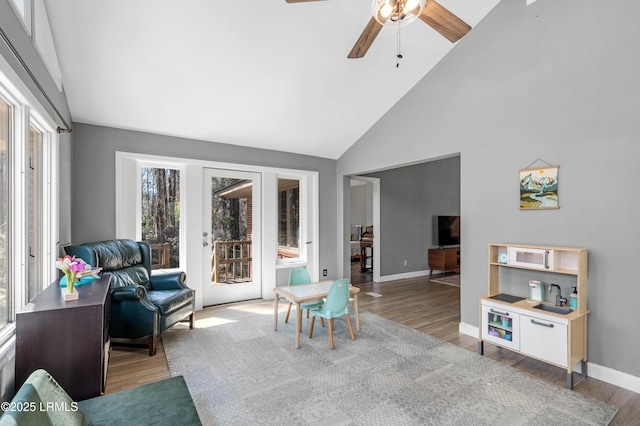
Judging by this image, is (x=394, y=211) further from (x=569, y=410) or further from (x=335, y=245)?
(x=569, y=410)

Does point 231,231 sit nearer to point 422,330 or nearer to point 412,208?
point 422,330

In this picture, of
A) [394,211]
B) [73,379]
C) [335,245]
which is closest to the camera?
[73,379]

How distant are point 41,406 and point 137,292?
1939 mm

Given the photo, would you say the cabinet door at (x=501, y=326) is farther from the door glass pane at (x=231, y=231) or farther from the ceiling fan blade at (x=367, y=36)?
the door glass pane at (x=231, y=231)

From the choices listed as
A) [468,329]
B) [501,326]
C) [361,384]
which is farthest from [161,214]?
[501,326]

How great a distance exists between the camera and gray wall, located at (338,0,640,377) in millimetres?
2504

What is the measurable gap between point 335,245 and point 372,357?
298cm

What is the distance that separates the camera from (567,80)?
2.81 meters

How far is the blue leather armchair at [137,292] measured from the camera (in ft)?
9.81

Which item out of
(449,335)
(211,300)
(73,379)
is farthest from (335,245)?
(73,379)

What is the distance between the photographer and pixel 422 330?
369 centimetres

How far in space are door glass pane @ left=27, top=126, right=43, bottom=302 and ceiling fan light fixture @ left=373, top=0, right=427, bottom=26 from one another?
2.80 m

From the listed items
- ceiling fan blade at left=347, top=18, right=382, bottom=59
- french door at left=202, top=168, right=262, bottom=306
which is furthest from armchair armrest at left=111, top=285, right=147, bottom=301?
ceiling fan blade at left=347, top=18, right=382, bottom=59

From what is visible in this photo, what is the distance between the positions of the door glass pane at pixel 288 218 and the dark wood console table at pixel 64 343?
351cm
